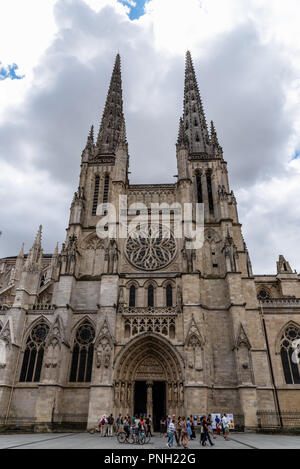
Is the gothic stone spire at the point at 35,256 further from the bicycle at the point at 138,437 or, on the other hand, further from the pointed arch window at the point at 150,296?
the bicycle at the point at 138,437

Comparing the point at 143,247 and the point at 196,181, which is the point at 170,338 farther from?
the point at 196,181

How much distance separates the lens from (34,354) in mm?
20562

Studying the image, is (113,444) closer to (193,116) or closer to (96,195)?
(96,195)

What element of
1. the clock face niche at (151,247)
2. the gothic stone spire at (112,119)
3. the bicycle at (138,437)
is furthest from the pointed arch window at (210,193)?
the bicycle at (138,437)

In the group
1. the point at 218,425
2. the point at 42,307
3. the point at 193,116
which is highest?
the point at 193,116

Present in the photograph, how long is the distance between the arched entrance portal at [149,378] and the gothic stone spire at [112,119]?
65.5 ft

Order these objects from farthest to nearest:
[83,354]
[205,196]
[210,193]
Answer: [210,193] → [205,196] → [83,354]

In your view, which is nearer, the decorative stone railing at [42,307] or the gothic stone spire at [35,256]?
the decorative stone railing at [42,307]

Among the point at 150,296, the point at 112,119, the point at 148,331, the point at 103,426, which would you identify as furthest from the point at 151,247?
the point at 112,119

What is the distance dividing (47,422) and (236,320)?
1231cm

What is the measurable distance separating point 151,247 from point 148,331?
649cm

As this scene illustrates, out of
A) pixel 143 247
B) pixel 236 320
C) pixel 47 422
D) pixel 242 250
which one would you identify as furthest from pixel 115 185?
pixel 47 422

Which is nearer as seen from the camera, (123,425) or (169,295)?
(123,425)

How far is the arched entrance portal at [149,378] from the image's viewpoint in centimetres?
1827
